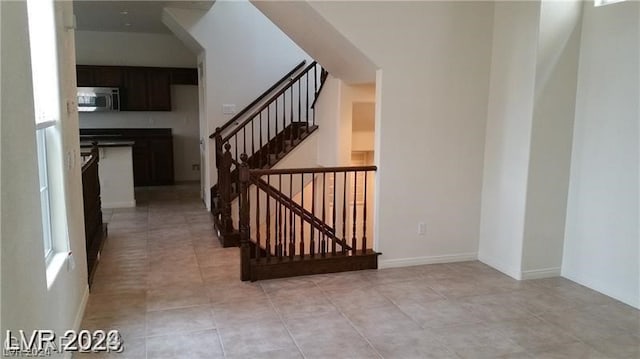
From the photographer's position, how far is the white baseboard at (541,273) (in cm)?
417

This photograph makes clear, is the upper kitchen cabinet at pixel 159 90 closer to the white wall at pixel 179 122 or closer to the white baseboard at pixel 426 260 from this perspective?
the white wall at pixel 179 122

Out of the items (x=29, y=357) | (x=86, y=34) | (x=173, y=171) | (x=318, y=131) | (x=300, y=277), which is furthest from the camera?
(x=173, y=171)

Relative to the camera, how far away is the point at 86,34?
8477mm

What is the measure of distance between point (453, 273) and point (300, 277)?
4.60 feet

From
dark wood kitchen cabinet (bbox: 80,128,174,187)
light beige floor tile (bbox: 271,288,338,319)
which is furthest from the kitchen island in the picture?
light beige floor tile (bbox: 271,288,338,319)

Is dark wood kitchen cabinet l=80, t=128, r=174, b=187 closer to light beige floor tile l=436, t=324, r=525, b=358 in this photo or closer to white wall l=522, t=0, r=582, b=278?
white wall l=522, t=0, r=582, b=278

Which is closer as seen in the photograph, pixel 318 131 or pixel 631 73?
pixel 631 73

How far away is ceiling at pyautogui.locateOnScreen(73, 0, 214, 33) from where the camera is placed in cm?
605

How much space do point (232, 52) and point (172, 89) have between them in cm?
290

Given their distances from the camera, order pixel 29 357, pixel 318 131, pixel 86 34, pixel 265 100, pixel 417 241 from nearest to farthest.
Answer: pixel 29 357 → pixel 417 241 → pixel 318 131 → pixel 265 100 → pixel 86 34

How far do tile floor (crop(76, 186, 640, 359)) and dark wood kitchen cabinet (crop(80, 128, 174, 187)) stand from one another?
436cm

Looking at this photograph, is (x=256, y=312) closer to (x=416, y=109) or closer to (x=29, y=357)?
(x=29, y=357)

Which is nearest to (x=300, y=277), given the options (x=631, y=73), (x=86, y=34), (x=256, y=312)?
(x=256, y=312)

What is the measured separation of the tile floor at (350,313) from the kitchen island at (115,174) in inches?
94.0
